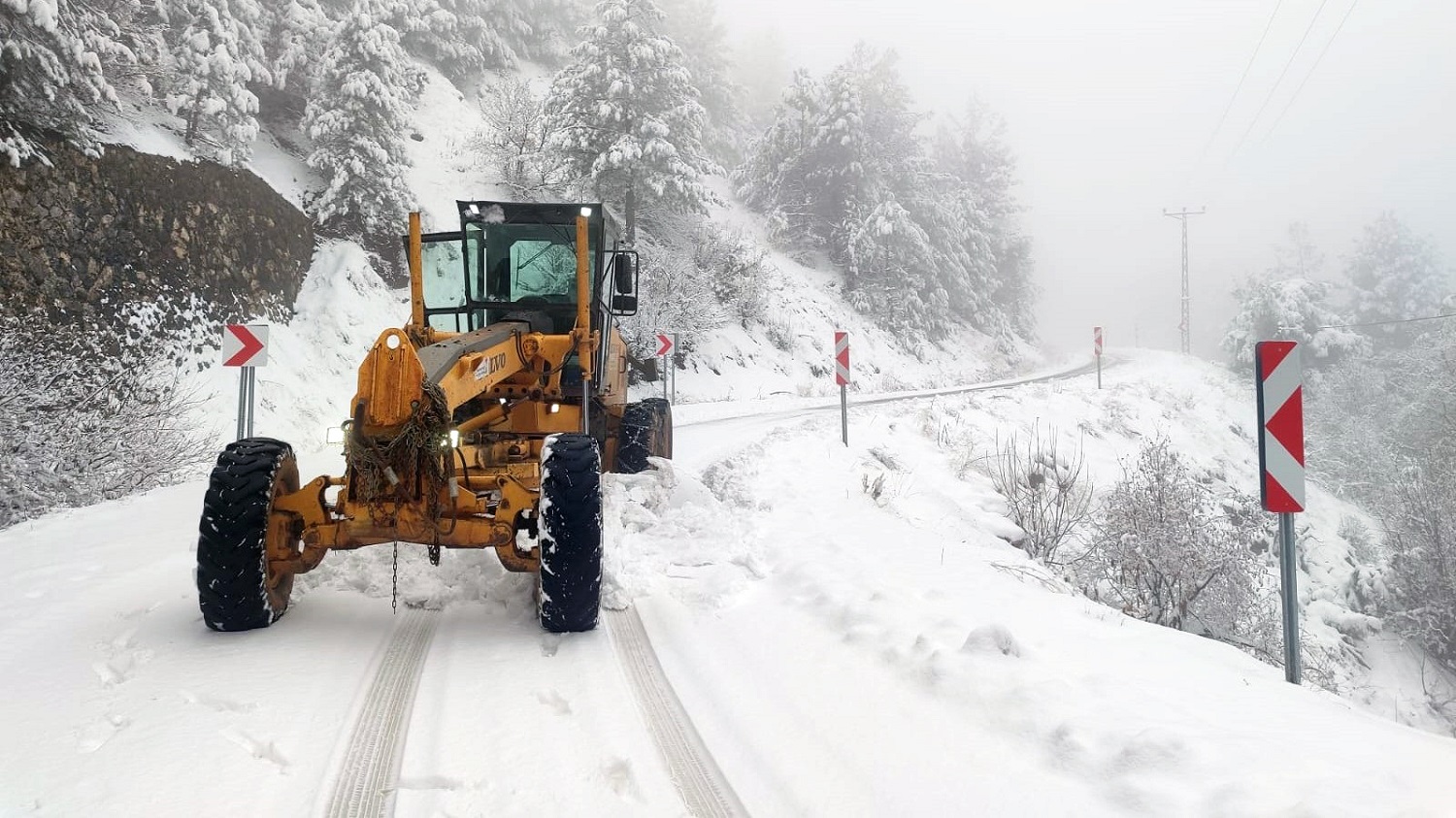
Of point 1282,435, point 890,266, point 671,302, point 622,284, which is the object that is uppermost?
point 890,266

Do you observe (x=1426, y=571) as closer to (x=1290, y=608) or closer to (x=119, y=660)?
(x=1290, y=608)

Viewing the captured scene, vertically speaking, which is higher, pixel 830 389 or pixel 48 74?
pixel 48 74

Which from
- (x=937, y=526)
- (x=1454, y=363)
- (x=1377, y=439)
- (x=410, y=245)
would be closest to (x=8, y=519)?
(x=410, y=245)

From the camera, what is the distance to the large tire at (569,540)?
13.5 feet

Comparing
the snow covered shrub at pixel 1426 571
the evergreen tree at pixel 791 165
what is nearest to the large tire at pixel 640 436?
the snow covered shrub at pixel 1426 571

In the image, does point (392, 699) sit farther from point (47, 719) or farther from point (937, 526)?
point (937, 526)

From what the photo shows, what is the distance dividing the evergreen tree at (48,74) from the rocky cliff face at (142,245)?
1.10 feet

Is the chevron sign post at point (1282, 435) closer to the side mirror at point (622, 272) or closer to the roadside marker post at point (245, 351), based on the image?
the side mirror at point (622, 272)

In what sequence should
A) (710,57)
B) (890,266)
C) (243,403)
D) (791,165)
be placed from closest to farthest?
(243,403), (890,266), (791,165), (710,57)

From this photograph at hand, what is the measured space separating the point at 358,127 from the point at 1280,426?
21.4 metres

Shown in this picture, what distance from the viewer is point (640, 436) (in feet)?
28.5

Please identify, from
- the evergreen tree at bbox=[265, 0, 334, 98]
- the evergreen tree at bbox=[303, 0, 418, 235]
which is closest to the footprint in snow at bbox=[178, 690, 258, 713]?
the evergreen tree at bbox=[303, 0, 418, 235]

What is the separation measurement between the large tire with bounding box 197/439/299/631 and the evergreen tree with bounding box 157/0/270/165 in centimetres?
1575

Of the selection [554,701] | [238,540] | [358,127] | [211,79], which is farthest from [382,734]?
[358,127]
